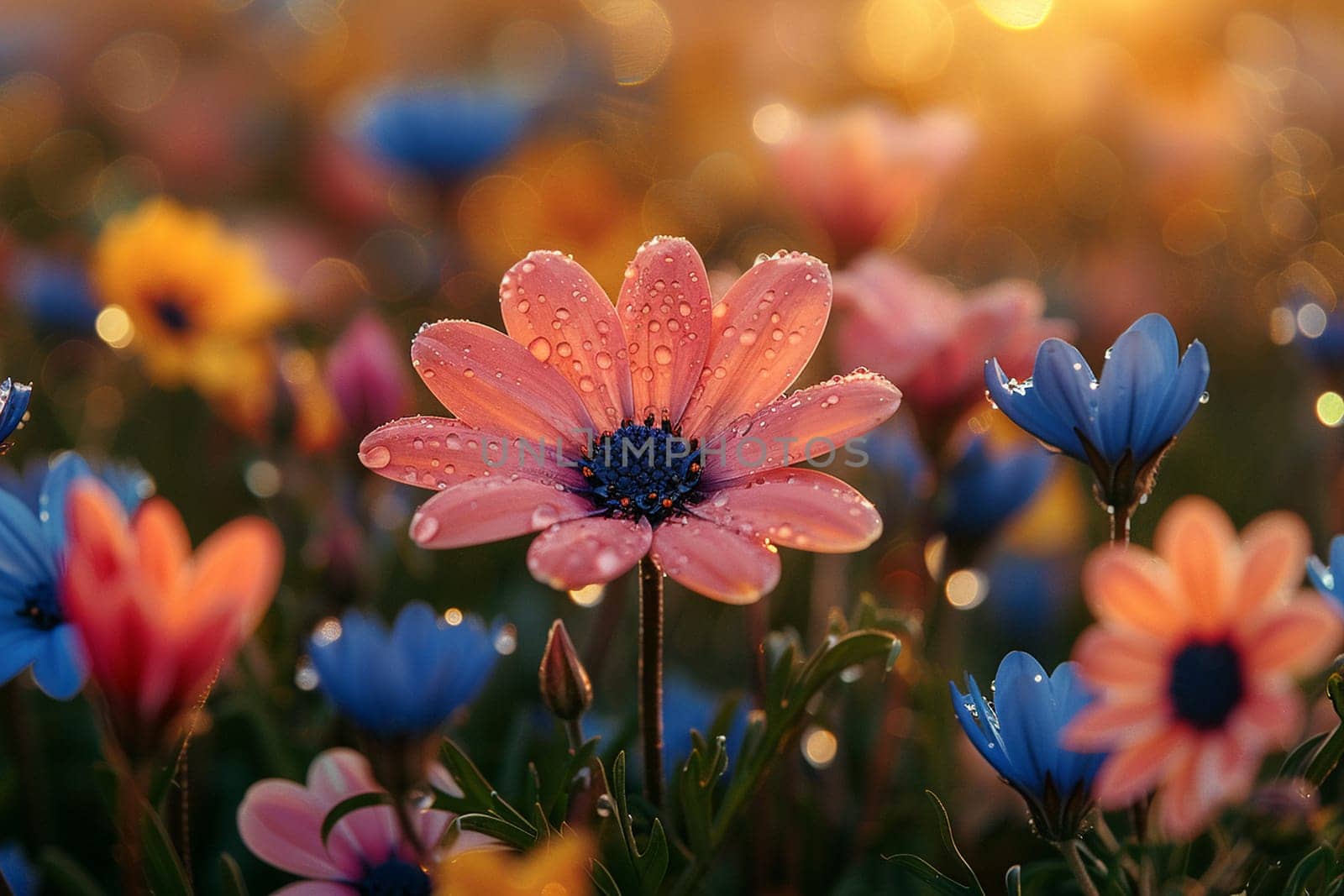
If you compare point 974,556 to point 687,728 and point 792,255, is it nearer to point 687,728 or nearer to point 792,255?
point 687,728

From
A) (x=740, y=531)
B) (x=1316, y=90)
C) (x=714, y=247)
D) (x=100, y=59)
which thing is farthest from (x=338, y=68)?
(x=740, y=531)

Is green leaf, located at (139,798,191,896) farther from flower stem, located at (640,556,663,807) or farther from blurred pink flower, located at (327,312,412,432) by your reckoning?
blurred pink flower, located at (327,312,412,432)

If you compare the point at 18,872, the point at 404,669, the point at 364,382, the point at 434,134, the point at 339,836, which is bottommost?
the point at 18,872

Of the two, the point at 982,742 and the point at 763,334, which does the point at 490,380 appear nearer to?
the point at 763,334

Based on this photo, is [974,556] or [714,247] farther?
[714,247]

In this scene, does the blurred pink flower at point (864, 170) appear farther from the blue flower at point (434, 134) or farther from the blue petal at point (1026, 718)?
the blue flower at point (434, 134)

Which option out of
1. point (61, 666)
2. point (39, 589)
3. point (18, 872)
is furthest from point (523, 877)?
point (18, 872)

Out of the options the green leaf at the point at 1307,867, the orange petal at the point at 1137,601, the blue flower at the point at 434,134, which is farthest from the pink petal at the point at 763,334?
the blue flower at the point at 434,134
